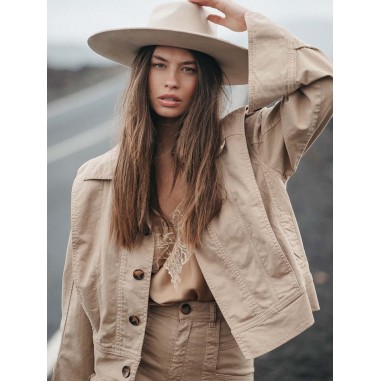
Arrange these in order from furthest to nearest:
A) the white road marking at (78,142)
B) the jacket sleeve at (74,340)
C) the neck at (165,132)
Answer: the white road marking at (78,142)
the jacket sleeve at (74,340)
the neck at (165,132)

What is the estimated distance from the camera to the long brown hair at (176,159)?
2246 millimetres

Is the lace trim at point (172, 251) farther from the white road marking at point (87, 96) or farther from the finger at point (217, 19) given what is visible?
the white road marking at point (87, 96)

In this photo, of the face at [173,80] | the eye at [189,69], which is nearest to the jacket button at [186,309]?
the face at [173,80]

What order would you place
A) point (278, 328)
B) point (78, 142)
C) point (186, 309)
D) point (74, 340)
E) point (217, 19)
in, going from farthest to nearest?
point (78, 142)
point (74, 340)
point (217, 19)
point (186, 309)
point (278, 328)

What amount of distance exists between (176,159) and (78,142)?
3.19ft

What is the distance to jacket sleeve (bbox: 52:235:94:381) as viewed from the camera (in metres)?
2.55

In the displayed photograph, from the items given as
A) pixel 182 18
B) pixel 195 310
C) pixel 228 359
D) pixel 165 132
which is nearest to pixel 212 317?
pixel 195 310

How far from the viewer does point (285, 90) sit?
7.21 ft

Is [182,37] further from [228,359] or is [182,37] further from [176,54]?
[228,359]

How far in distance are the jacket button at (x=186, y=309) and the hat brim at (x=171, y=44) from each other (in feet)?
2.55
